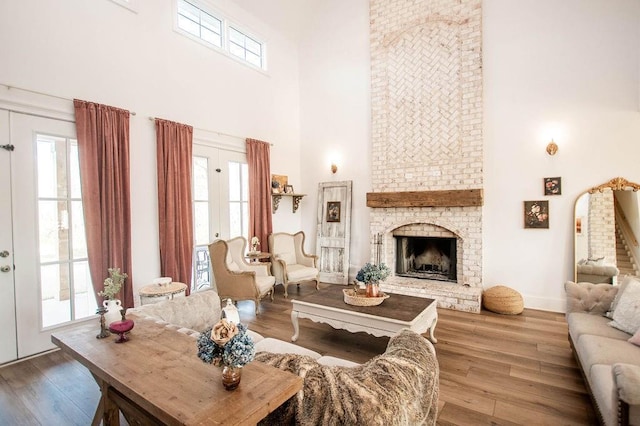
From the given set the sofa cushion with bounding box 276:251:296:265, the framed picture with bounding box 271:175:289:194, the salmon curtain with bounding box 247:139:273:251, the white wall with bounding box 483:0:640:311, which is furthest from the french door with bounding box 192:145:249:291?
the white wall with bounding box 483:0:640:311

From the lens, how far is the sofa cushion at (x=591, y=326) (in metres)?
2.53

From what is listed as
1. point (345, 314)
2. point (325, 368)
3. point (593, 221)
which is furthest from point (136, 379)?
point (593, 221)

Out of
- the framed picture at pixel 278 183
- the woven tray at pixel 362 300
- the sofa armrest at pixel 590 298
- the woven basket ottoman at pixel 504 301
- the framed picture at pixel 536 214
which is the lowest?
the woven basket ottoman at pixel 504 301

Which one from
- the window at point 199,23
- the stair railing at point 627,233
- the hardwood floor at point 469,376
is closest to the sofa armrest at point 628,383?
the hardwood floor at point 469,376

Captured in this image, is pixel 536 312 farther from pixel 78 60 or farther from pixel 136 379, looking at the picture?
pixel 78 60

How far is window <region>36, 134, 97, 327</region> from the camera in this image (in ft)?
11.2

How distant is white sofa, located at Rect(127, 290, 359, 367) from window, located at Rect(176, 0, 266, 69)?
12.8ft

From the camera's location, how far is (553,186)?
4.45 m

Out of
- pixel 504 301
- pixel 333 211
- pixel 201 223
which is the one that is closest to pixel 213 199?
pixel 201 223

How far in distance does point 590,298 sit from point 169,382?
3575 mm

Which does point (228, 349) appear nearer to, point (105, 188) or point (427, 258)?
point (105, 188)

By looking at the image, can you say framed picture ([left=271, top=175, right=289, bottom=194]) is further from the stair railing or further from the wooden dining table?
the stair railing

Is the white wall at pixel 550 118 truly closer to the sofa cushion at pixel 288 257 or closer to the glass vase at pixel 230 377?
the sofa cushion at pixel 288 257

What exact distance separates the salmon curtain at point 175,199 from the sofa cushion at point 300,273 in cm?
161
